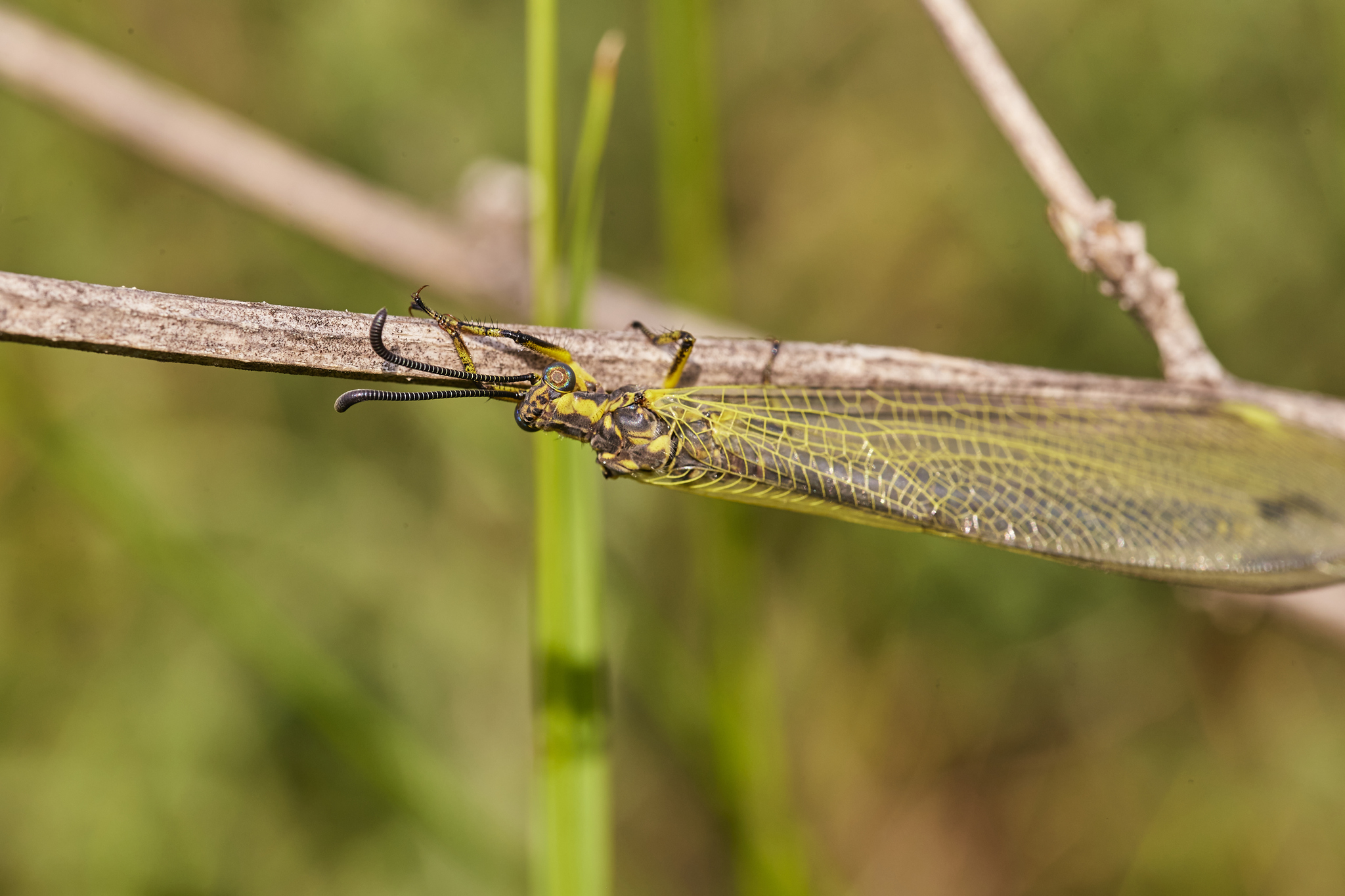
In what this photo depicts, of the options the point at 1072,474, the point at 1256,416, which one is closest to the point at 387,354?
the point at 1072,474

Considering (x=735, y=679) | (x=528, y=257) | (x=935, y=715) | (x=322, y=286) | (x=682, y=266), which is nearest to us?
(x=735, y=679)

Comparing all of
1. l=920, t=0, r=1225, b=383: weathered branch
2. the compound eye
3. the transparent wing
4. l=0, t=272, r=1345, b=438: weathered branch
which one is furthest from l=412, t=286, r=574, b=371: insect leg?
l=920, t=0, r=1225, b=383: weathered branch

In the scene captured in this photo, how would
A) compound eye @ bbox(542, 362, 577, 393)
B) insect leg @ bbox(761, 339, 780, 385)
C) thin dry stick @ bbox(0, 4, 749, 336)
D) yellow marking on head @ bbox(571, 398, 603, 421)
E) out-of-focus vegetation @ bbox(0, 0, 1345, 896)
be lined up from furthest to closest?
out-of-focus vegetation @ bbox(0, 0, 1345, 896)
thin dry stick @ bbox(0, 4, 749, 336)
yellow marking on head @ bbox(571, 398, 603, 421)
compound eye @ bbox(542, 362, 577, 393)
insect leg @ bbox(761, 339, 780, 385)

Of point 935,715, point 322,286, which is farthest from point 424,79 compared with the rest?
point 935,715

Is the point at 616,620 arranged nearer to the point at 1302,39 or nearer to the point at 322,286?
the point at 322,286

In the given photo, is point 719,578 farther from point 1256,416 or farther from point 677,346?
point 1256,416

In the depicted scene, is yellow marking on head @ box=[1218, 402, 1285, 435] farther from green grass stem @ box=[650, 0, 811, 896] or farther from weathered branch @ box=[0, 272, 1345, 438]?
green grass stem @ box=[650, 0, 811, 896]

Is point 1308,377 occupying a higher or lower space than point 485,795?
higher
